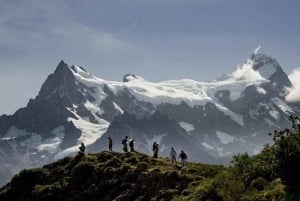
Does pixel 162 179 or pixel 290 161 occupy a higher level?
pixel 162 179

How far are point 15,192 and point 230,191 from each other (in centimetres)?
3319

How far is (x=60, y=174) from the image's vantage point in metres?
67.6

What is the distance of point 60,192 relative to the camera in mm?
62031

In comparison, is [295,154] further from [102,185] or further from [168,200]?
[102,185]

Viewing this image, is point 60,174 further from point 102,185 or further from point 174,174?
point 174,174

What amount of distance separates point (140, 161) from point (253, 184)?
23.5 m

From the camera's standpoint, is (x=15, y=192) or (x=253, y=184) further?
(x=15, y=192)

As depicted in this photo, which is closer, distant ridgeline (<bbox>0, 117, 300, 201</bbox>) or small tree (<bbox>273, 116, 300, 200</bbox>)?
small tree (<bbox>273, 116, 300, 200</bbox>)

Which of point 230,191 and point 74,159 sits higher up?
point 74,159

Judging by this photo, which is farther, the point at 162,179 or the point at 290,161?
the point at 162,179

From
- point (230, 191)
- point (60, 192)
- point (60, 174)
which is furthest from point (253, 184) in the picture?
point (60, 174)

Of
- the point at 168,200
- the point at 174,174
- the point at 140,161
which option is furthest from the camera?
the point at 140,161

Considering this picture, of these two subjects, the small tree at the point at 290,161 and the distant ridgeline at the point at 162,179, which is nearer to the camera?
the small tree at the point at 290,161

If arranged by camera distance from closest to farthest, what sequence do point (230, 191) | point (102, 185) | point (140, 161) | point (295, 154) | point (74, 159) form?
point (295, 154) → point (230, 191) → point (102, 185) → point (140, 161) → point (74, 159)
